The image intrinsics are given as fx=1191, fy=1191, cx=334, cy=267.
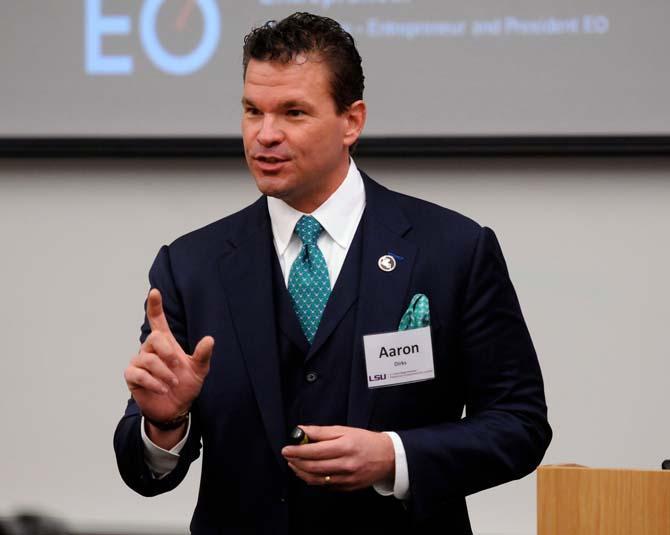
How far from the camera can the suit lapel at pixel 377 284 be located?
2012 millimetres

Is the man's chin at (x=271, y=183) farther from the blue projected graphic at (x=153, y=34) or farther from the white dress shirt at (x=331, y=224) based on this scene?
the blue projected graphic at (x=153, y=34)

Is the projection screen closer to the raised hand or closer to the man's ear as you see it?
the man's ear

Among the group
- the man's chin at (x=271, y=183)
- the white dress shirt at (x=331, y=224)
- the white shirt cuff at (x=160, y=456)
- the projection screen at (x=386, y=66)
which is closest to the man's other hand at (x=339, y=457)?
the white shirt cuff at (x=160, y=456)

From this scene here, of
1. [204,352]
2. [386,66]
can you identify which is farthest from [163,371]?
[386,66]

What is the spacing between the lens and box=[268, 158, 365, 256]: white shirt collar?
2.14 meters

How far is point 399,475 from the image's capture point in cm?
194

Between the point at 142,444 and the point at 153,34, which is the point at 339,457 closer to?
the point at 142,444

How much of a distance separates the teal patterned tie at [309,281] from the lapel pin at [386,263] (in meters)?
0.10

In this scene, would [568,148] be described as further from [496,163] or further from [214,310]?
[214,310]

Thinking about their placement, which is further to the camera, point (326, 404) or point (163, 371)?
point (326, 404)

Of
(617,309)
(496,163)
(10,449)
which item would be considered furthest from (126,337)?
(617,309)

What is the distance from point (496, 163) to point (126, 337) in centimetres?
128

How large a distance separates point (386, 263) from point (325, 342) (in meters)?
0.18

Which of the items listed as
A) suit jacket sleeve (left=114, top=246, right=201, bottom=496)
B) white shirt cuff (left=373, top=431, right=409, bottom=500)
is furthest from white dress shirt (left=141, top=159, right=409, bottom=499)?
white shirt cuff (left=373, top=431, right=409, bottom=500)
